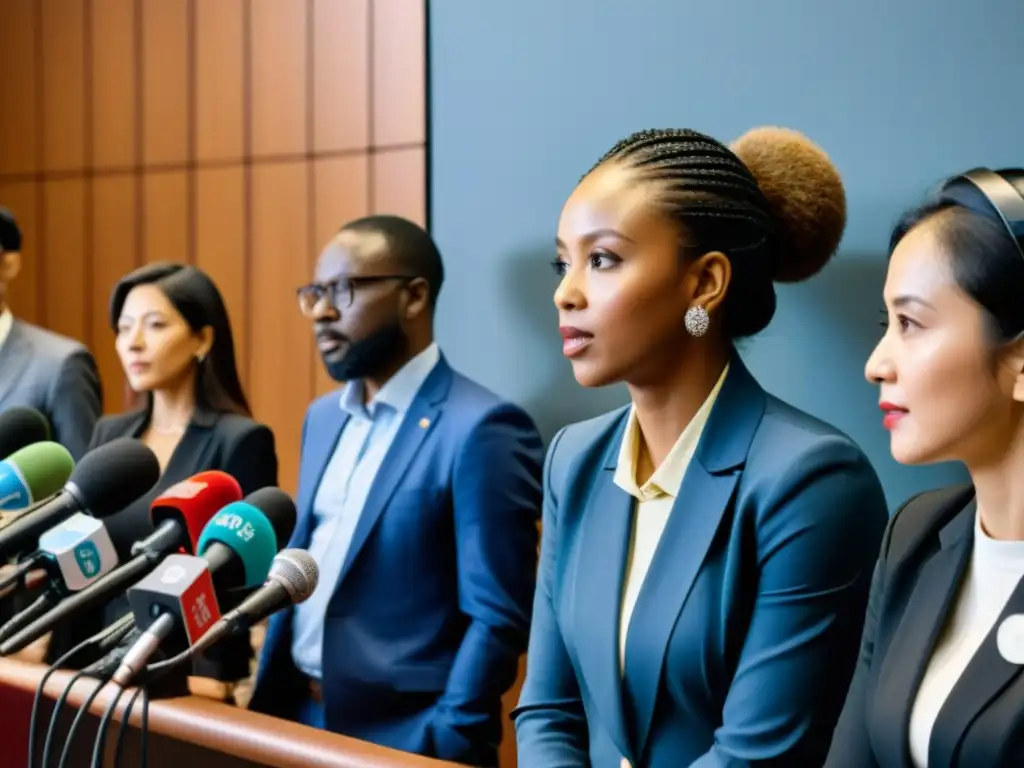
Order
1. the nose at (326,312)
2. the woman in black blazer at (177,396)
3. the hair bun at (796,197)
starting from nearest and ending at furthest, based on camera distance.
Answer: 1. the hair bun at (796,197)
2. the nose at (326,312)
3. the woman in black blazer at (177,396)

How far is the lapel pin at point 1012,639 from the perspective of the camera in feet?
3.96

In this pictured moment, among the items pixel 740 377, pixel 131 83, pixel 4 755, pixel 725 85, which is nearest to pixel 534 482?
pixel 740 377

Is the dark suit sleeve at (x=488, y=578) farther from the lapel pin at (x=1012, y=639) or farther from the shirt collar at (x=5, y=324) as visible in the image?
the shirt collar at (x=5, y=324)

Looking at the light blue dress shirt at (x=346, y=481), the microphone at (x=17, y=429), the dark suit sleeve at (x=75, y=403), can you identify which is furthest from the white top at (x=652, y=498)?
the dark suit sleeve at (x=75, y=403)

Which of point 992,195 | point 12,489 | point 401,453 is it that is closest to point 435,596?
point 401,453

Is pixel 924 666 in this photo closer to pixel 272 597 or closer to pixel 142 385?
pixel 272 597

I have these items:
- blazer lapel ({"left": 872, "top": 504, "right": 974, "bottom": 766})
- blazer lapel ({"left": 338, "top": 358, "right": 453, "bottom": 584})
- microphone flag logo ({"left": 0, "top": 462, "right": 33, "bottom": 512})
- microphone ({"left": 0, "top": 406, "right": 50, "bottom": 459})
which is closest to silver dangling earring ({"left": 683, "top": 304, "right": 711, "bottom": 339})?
blazer lapel ({"left": 872, "top": 504, "right": 974, "bottom": 766})

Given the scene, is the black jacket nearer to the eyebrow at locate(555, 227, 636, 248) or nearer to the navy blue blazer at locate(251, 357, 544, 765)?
the eyebrow at locate(555, 227, 636, 248)

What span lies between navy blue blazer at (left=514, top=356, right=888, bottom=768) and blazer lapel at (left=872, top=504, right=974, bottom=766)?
211mm

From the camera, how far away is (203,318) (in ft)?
9.56

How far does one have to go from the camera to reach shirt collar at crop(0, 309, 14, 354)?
3357 mm

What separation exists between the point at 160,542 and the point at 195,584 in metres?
0.24

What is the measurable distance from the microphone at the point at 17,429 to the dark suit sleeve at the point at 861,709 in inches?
65.2

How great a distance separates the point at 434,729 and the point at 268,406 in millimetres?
1570
